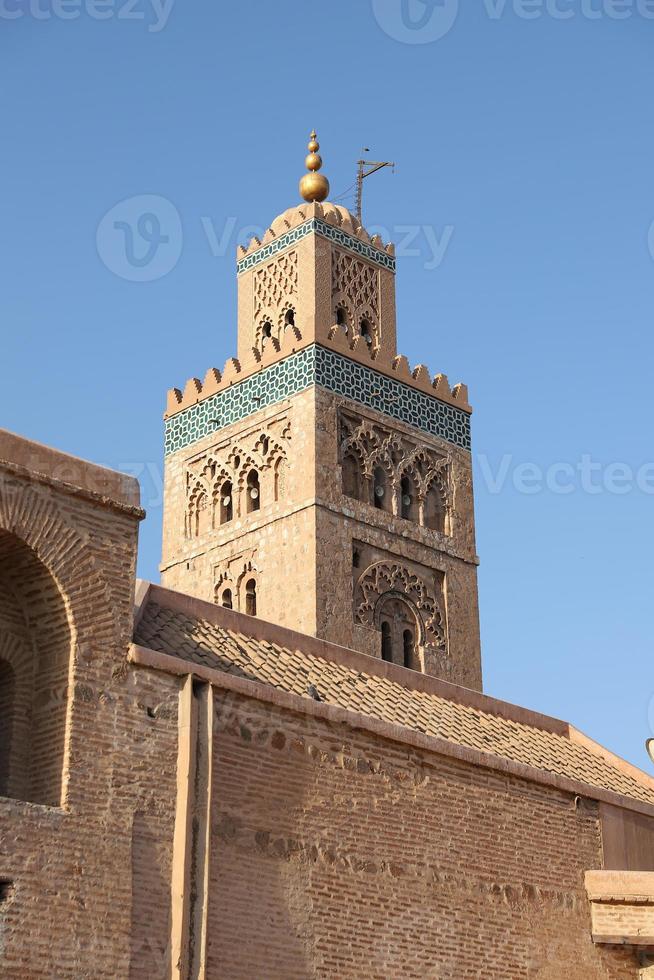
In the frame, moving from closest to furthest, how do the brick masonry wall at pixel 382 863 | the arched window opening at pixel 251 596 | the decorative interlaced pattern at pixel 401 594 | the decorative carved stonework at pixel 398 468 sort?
the brick masonry wall at pixel 382 863 → the decorative interlaced pattern at pixel 401 594 → the arched window opening at pixel 251 596 → the decorative carved stonework at pixel 398 468

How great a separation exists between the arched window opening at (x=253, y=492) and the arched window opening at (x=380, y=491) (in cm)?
145

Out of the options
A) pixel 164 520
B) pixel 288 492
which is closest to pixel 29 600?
pixel 288 492

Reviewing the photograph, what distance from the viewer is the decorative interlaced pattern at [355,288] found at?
21.2 metres

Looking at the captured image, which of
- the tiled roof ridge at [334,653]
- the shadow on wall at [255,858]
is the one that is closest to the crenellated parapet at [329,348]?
the tiled roof ridge at [334,653]

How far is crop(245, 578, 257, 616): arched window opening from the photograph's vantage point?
773 inches

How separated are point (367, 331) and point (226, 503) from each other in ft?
9.83

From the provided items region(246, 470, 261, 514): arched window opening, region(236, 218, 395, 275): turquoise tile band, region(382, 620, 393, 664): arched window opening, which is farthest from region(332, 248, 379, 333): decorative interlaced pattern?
region(382, 620, 393, 664): arched window opening

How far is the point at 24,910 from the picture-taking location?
8336 mm

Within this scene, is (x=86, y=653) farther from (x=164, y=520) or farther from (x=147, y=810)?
(x=164, y=520)

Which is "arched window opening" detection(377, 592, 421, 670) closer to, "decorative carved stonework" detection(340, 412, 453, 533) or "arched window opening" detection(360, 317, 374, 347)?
"decorative carved stonework" detection(340, 412, 453, 533)

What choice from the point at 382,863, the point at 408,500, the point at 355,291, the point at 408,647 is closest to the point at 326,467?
the point at 408,500

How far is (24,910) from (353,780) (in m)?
2.76

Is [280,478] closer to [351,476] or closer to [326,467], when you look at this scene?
[326,467]

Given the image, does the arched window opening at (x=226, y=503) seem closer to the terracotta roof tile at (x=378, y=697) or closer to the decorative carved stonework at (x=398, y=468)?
the decorative carved stonework at (x=398, y=468)
